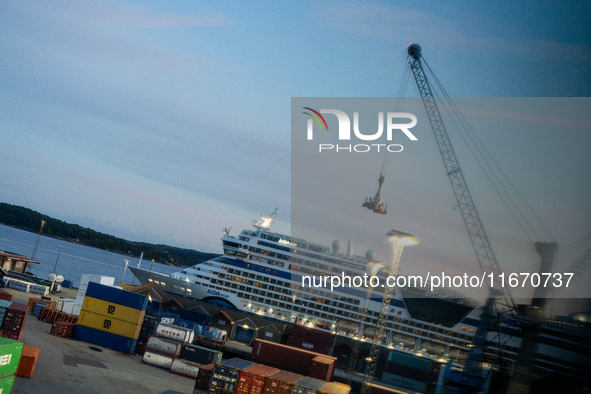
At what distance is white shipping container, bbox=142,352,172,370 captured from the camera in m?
23.7

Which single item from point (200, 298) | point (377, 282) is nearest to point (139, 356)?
point (200, 298)

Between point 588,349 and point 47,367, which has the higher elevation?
point 588,349

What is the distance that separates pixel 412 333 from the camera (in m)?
43.6

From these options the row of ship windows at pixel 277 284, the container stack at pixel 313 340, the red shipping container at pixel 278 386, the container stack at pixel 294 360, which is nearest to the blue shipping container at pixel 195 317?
the container stack at pixel 313 340

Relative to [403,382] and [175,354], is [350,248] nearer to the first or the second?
[403,382]

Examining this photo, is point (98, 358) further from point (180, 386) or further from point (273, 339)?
point (273, 339)

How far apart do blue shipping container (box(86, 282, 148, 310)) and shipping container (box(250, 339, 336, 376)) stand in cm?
742

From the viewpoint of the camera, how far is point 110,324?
2555cm

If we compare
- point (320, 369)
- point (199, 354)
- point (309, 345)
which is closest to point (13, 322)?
point (199, 354)

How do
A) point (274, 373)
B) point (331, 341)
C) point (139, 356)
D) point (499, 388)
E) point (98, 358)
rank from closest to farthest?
point (274, 373), point (98, 358), point (139, 356), point (499, 388), point (331, 341)

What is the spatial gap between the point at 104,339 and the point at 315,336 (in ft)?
53.5

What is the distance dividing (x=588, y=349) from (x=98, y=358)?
2576cm

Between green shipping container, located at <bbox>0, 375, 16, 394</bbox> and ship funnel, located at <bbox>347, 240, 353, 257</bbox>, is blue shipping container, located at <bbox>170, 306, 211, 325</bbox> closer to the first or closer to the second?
ship funnel, located at <bbox>347, 240, 353, 257</bbox>

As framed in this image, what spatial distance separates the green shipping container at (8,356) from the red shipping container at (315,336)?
2397 centimetres
